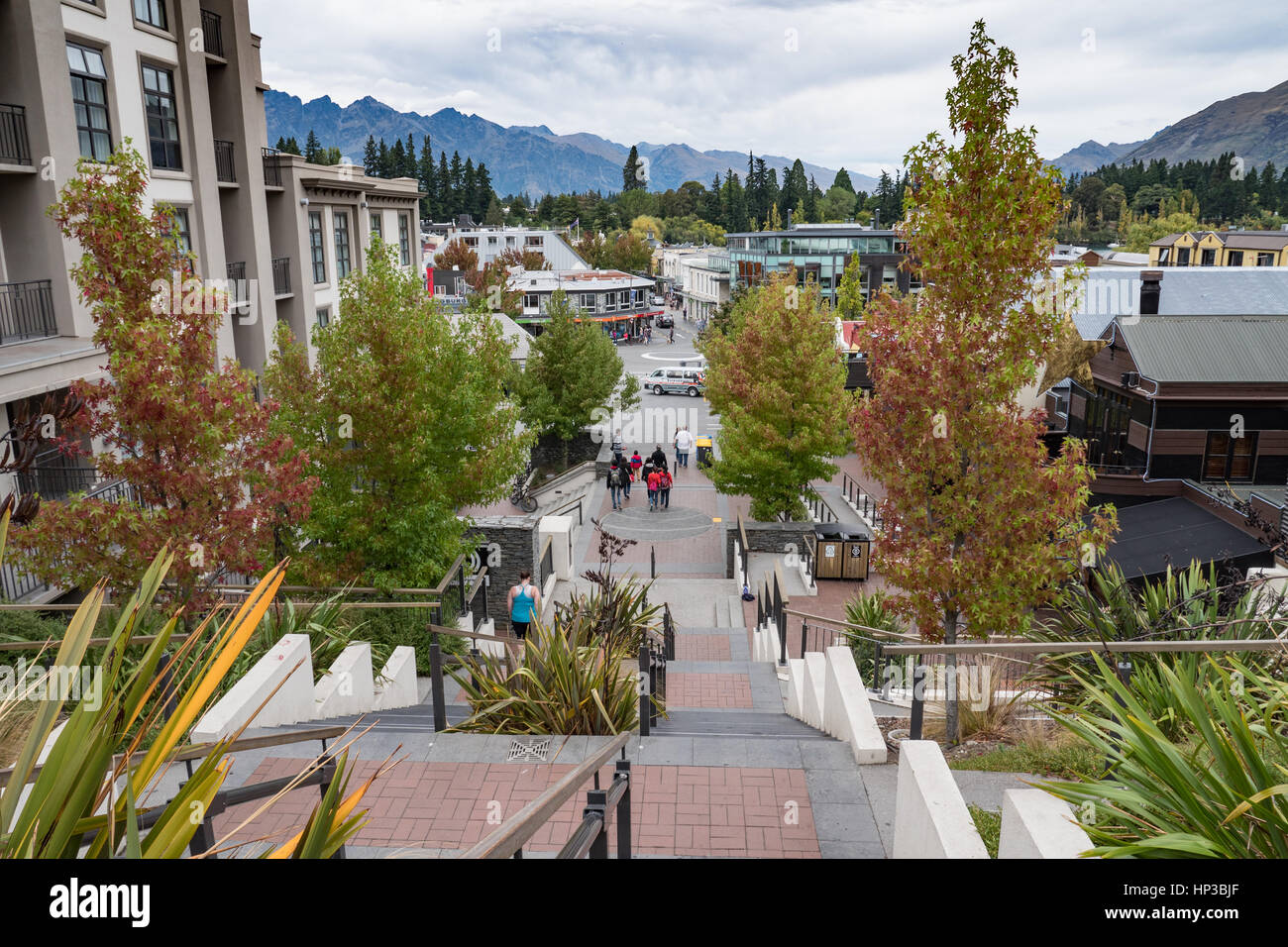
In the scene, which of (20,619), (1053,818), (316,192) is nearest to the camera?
(1053,818)

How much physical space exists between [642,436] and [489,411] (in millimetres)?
23216

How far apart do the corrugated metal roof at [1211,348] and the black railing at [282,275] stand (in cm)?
2080

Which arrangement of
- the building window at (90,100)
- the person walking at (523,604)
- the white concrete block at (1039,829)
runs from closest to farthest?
the white concrete block at (1039,829)
the person walking at (523,604)
the building window at (90,100)

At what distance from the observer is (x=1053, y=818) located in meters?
3.92

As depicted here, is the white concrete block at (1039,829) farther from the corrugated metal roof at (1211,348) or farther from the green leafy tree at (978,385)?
the corrugated metal roof at (1211,348)

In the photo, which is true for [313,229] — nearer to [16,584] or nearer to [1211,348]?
[16,584]

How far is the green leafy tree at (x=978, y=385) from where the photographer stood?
7.71 metres

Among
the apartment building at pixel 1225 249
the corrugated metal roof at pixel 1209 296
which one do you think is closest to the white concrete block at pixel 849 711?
the corrugated metal roof at pixel 1209 296

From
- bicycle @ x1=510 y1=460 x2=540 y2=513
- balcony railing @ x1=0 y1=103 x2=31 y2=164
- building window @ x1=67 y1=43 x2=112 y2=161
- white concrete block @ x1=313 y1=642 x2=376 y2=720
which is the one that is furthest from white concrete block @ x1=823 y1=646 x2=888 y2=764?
bicycle @ x1=510 y1=460 x2=540 y2=513

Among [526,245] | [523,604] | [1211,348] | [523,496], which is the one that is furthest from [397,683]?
[526,245]

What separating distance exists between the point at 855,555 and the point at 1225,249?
59.3 m
